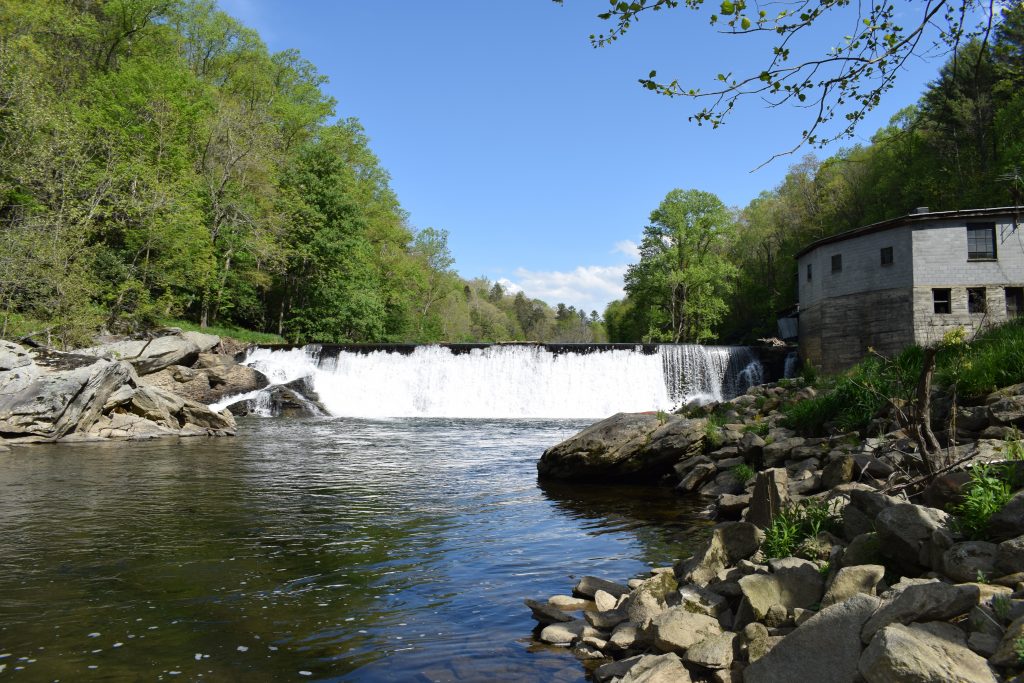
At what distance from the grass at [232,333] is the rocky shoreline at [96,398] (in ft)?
27.0

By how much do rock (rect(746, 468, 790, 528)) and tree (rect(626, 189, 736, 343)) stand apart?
179ft

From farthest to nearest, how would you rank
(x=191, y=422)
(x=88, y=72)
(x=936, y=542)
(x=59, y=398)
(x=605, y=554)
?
(x=88, y=72) → (x=191, y=422) → (x=59, y=398) → (x=605, y=554) → (x=936, y=542)

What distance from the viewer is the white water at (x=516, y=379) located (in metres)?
32.8

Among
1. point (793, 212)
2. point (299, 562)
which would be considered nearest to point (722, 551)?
point (299, 562)

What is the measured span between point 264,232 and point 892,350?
33.4 meters

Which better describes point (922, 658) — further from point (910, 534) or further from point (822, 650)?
point (910, 534)

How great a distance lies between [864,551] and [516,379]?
1112 inches

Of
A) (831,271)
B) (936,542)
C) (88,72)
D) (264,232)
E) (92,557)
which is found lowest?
(92,557)

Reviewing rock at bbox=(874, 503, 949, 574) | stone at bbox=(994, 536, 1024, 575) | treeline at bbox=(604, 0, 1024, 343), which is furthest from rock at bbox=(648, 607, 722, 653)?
treeline at bbox=(604, 0, 1024, 343)

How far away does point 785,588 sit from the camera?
16.9ft

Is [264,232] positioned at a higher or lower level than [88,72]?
lower

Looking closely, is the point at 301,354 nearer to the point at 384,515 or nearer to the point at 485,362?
the point at 485,362

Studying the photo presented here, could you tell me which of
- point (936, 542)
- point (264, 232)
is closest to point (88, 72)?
point (264, 232)

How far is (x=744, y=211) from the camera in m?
76.3
